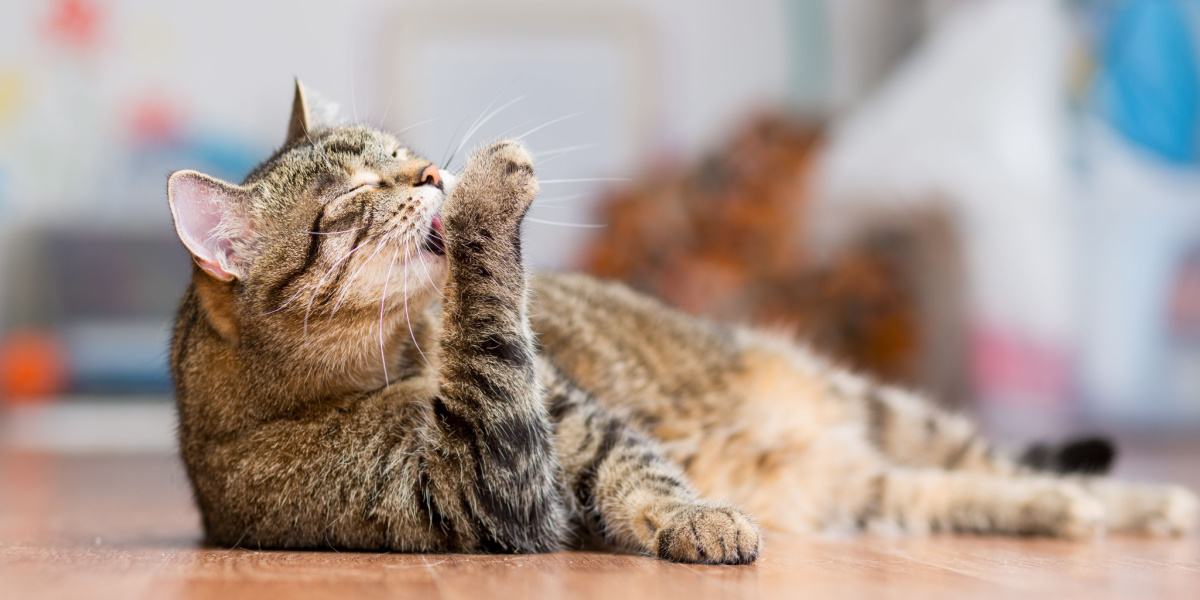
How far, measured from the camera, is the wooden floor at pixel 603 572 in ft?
3.73

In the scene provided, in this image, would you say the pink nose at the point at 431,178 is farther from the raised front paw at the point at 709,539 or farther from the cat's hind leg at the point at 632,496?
the raised front paw at the point at 709,539

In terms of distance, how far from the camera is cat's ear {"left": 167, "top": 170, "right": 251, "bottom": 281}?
55.2 inches

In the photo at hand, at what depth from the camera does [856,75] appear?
6.00 meters

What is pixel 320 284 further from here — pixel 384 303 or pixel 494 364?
pixel 494 364

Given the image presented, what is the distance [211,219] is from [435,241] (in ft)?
0.89

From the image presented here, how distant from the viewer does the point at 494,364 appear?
1.34 meters

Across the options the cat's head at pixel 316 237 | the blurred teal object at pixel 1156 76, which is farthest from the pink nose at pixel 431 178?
the blurred teal object at pixel 1156 76

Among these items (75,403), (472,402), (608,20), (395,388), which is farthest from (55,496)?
(608,20)

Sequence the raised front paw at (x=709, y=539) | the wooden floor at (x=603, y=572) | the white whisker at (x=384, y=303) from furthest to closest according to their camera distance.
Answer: the white whisker at (x=384, y=303) < the raised front paw at (x=709, y=539) < the wooden floor at (x=603, y=572)

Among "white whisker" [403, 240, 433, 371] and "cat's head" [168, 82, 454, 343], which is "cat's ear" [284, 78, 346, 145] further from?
"white whisker" [403, 240, 433, 371]

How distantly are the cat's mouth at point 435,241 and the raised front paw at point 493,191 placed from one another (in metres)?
0.10

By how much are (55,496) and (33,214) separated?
3.65 meters

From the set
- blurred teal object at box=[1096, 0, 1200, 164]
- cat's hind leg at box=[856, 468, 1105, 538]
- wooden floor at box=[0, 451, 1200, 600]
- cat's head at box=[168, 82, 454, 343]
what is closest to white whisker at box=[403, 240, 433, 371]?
cat's head at box=[168, 82, 454, 343]

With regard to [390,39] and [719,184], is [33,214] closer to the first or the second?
[390,39]
